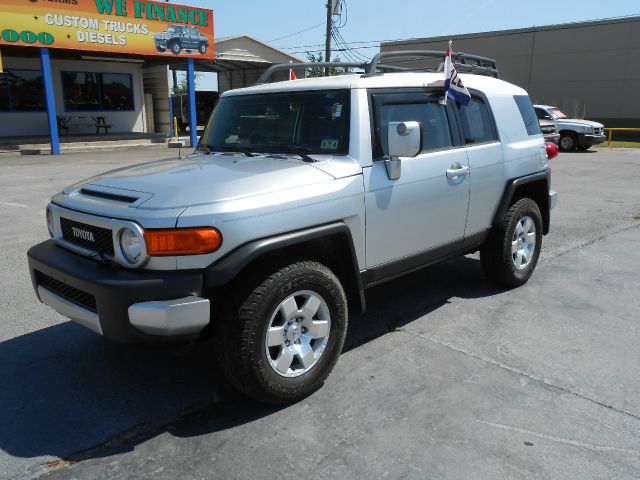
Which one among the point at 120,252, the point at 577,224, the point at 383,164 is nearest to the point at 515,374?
the point at 383,164

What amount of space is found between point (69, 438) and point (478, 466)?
2.10 meters

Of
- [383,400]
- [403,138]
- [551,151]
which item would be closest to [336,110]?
[403,138]

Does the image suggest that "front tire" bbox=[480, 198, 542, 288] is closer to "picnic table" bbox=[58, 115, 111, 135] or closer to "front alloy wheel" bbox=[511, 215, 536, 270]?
"front alloy wheel" bbox=[511, 215, 536, 270]

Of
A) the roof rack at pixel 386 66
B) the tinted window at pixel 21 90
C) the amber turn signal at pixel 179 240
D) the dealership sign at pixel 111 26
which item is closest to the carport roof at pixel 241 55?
the dealership sign at pixel 111 26

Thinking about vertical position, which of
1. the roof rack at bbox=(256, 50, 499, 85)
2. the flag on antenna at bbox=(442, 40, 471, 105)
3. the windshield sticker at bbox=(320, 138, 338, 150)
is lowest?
the windshield sticker at bbox=(320, 138, 338, 150)

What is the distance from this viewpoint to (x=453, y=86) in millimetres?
4141

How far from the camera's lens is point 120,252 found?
280 centimetres

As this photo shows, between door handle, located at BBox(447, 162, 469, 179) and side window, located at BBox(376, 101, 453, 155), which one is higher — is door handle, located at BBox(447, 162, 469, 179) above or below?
below

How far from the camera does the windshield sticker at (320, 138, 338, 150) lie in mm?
3543

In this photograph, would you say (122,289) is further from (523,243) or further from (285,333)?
(523,243)

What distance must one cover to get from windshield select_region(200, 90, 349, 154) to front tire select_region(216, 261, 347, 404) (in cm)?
93

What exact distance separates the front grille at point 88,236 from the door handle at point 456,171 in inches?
96.6

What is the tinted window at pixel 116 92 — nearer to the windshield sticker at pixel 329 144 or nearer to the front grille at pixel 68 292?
the front grille at pixel 68 292

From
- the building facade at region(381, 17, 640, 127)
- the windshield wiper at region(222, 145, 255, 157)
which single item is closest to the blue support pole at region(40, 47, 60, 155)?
the windshield wiper at region(222, 145, 255, 157)
